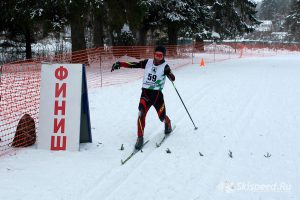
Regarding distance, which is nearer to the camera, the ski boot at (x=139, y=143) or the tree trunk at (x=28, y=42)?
the ski boot at (x=139, y=143)

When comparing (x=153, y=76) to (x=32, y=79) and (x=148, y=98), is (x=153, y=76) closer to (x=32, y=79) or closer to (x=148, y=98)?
(x=148, y=98)

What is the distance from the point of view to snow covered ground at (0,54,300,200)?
16.7ft

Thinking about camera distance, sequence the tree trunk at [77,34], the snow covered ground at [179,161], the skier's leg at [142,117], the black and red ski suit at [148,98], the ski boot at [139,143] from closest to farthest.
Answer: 1. the snow covered ground at [179,161]
2. the ski boot at [139,143]
3. the skier's leg at [142,117]
4. the black and red ski suit at [148,98]
5. the tree trunk at [77,34]

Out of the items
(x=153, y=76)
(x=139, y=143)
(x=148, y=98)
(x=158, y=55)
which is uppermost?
(x=158, y=55)

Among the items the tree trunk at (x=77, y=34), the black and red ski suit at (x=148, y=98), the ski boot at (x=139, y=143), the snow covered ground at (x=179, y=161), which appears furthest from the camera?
the tree trunk at (x=77, y=34)

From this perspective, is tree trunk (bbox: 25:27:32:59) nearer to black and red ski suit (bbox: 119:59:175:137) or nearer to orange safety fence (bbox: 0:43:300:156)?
orange safety fence (bbox: 0:43:300:156)

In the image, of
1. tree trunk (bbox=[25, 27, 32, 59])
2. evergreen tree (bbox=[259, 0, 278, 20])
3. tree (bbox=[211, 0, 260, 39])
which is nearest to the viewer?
tree trunk (bbox=[25, 27, 32, 59])

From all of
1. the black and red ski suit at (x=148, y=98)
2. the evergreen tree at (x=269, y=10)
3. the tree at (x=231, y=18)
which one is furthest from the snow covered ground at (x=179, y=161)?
the evergreen tree at (x=269, y=10)

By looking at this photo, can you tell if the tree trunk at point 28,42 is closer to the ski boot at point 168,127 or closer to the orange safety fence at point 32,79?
the orange safety fence at point 32,79

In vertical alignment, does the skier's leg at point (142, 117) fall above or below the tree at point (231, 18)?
below

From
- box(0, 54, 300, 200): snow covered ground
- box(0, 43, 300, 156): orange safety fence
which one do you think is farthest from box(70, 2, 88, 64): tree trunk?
box(0, 54, 300, 200): snow covered ground

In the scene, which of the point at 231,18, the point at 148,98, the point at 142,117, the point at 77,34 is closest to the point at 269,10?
the point at 231,18

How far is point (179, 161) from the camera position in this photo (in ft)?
20.6

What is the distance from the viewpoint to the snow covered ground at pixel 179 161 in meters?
5.08
